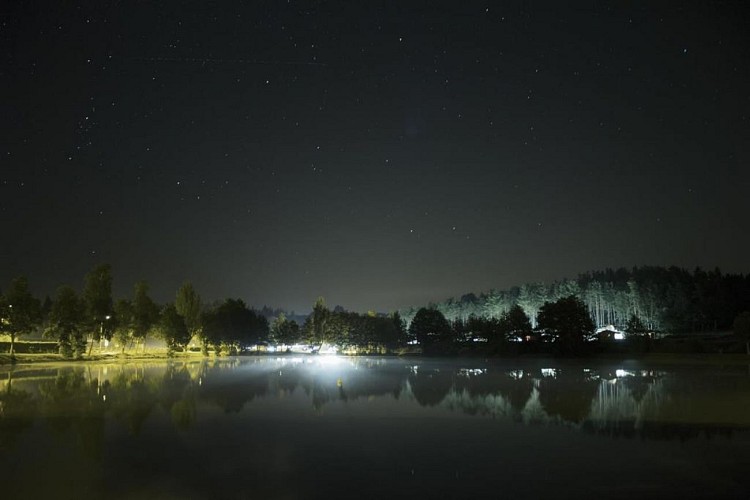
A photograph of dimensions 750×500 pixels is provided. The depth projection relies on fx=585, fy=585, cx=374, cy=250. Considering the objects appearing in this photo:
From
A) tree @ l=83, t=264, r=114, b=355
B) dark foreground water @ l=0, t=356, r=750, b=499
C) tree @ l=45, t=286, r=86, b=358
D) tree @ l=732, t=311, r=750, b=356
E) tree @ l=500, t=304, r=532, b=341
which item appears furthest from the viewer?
tree @ l=500, t=304, r=532, b=341

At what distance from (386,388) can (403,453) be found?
21.0 m

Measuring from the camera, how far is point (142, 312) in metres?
95.9

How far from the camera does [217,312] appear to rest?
118m

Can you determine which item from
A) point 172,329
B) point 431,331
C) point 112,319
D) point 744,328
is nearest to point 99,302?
point 112,319

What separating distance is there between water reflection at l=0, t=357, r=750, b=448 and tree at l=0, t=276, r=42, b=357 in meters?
30.3

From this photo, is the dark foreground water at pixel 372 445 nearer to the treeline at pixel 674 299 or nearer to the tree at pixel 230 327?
the tree at pixel 230 327

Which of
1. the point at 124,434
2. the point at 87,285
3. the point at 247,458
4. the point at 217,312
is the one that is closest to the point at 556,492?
the point at 247,458

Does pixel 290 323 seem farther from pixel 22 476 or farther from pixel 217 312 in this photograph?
pixel 22 476

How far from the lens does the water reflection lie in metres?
21.6

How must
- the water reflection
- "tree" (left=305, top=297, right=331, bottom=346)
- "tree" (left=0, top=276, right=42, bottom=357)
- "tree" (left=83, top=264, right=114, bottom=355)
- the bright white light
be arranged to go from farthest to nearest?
the bright white light → "tree" (left=305, top=297, right=331, bottom=346) → "tree" (left=83, top=264, right=114, bottom=355) → "tree" (left=0, top=276, right=42, bottom=357) → the water reflection

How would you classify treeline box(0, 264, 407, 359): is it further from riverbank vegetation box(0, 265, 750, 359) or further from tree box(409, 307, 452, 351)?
tree box(409, 307, 452, 351)

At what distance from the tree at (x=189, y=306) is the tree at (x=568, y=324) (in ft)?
218

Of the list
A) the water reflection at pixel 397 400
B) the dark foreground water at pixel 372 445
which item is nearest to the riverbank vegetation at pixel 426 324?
the water reflection at pixel 397 400

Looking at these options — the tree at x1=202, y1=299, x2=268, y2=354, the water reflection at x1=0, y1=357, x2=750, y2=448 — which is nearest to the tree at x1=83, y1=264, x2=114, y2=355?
the tree at x1=202, y1=299, x2=268, y2=354
